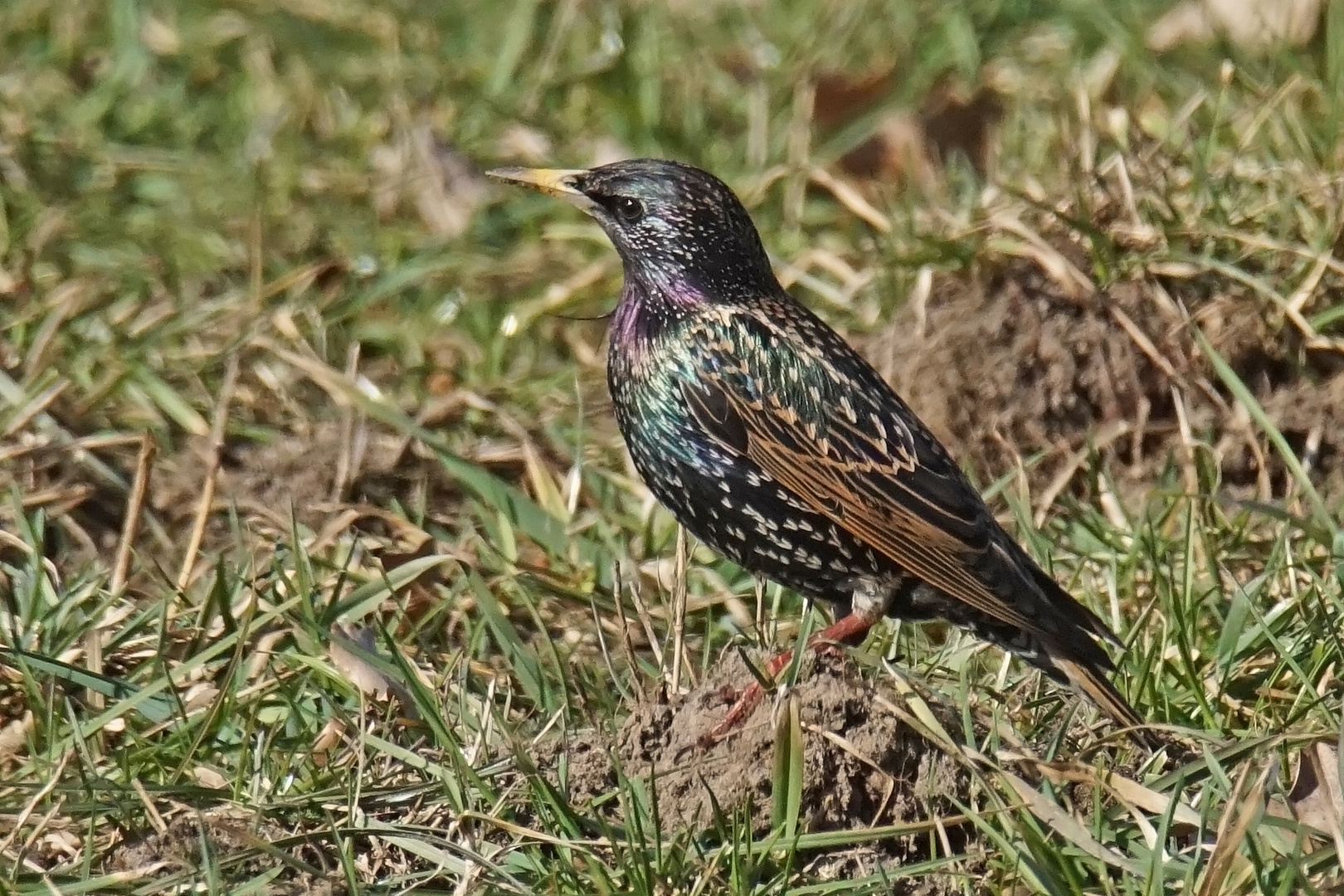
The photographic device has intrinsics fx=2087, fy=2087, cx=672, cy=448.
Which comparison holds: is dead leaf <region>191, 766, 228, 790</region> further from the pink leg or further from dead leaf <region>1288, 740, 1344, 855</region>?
dead leaf <region>1288, 740, 1344, 855</region>

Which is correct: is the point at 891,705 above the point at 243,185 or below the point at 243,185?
above

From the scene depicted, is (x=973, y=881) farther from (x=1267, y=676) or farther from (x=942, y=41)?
(x=942, y=41)

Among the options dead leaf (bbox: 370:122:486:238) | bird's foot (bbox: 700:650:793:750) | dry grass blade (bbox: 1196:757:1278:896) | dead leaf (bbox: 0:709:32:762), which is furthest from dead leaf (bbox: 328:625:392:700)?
dead leaf (bbox: 370:122:486:238)

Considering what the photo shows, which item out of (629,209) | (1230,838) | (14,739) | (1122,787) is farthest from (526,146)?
(1230,838)

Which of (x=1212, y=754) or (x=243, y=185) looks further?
(x=243, y=185)

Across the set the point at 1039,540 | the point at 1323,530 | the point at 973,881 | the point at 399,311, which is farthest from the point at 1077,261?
the point at 973,881

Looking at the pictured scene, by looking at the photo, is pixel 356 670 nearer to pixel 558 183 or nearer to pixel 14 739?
pixel 14 739
